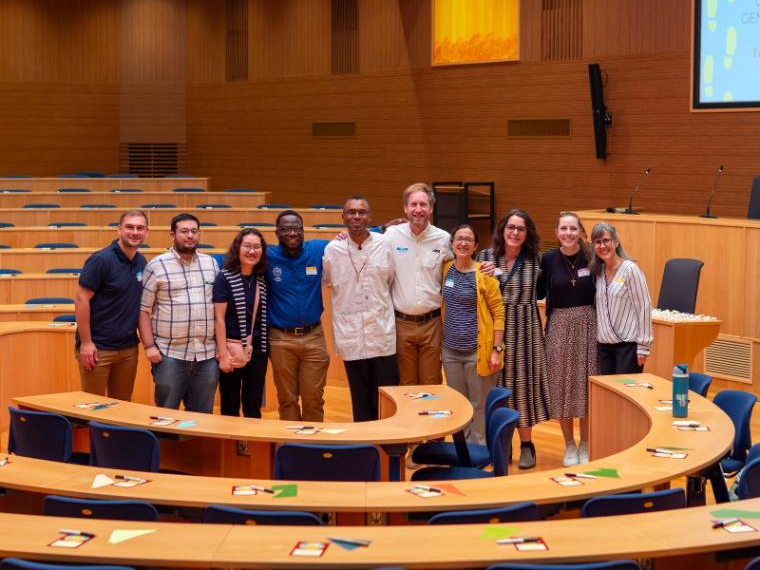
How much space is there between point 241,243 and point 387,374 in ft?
4.09

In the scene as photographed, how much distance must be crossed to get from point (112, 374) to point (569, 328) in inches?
114

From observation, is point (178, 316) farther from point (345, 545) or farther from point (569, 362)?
point (345, 545)

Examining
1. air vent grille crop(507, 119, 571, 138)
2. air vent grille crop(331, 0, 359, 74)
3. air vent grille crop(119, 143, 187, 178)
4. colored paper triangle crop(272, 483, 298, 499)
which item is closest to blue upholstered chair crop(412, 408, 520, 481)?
colored paper triangle crop(272, 483, 298, 499)

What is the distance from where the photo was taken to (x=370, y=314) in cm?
637

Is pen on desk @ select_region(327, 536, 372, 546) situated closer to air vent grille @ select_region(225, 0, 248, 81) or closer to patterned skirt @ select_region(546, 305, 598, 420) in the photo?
patterned skirt @ select_region(546, 305, 598, 420)

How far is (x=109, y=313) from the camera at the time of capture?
6105 mm

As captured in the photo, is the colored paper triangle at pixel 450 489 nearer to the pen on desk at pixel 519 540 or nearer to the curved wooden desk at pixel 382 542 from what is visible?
the curved wooden desk at pixel 382 542

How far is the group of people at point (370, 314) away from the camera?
610cm

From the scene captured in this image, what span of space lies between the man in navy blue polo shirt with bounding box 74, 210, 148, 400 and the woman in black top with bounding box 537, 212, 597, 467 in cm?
256

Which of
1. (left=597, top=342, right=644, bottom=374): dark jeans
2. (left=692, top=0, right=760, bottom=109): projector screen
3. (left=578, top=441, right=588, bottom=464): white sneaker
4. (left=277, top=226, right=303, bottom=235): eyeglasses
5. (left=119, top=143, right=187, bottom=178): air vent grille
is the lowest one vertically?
(left=578, top=441, right=588, bottom=464): white sneaker

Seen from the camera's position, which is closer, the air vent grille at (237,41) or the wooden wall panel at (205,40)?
the air vent grille at (237,41)

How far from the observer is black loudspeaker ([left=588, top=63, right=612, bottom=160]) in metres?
12.2

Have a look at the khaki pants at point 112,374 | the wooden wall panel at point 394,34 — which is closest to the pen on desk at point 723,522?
the khaki pants at point 112,374

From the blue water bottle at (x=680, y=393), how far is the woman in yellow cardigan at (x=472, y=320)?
Answer: 1.38 metres
